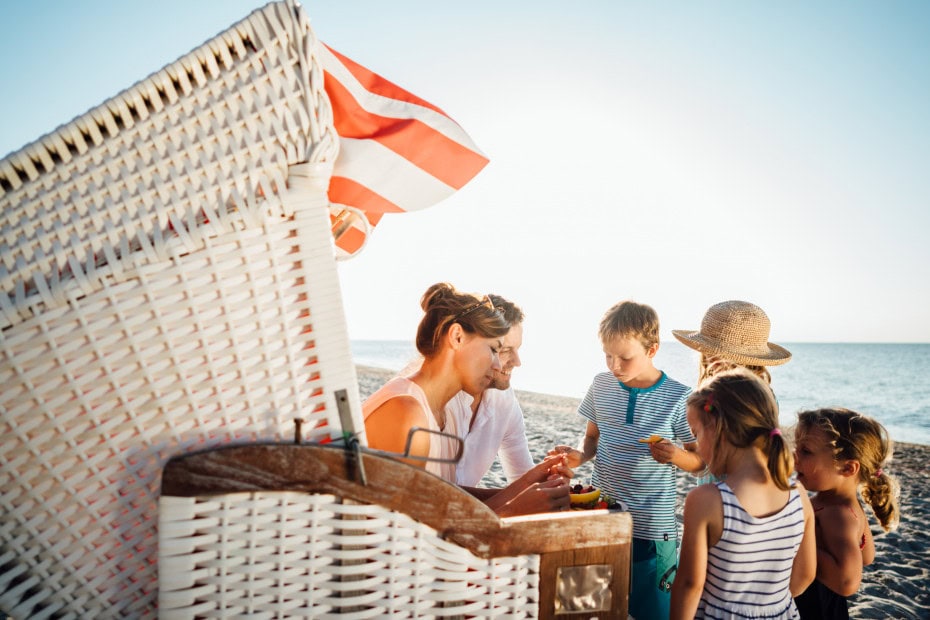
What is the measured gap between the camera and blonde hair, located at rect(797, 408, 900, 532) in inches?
97.9

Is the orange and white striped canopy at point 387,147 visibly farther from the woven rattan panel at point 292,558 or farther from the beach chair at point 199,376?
the woven rattan panel at point 292,558

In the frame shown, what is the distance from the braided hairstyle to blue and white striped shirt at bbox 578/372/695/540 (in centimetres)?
105

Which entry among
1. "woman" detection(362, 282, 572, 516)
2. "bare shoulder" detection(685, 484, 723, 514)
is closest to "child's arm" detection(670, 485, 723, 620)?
"bare shoulder" detection(685, 484, 723, 514)

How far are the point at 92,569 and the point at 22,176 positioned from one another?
0.75m

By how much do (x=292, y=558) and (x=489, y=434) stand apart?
86.5 inches

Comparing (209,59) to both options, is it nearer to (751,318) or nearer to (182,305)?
(182,305)

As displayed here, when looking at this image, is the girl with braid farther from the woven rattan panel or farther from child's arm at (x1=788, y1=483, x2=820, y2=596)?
the woven rattan panel

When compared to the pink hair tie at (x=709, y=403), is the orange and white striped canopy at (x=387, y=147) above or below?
above

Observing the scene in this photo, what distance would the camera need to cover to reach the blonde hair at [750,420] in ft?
6.82

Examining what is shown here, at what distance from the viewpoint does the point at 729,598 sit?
2002 millimetres

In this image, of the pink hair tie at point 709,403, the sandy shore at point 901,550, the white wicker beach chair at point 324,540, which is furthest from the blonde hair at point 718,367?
Answer: the sandy shore at point 901,550

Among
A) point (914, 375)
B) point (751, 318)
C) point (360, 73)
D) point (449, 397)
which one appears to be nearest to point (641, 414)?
point (751, 318)

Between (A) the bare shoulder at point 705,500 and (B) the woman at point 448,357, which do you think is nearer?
(A) the bare shoulder at point 705,500

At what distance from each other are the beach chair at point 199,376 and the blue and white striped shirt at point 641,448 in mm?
2261
